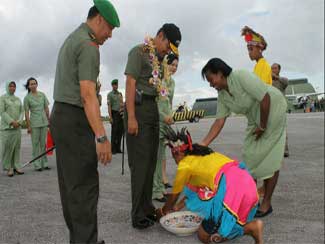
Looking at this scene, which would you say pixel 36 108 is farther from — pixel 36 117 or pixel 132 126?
pixel 132 126

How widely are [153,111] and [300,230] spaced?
188 centimetres

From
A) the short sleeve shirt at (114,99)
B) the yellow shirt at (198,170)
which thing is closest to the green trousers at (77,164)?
the yellow shirt at (198,170)

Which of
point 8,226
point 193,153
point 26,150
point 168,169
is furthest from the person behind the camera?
point 26,150

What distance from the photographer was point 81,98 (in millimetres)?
2949

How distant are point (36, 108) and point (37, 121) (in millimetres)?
262

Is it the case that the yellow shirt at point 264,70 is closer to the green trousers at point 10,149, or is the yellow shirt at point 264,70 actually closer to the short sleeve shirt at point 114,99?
the green trousers at point 10,149

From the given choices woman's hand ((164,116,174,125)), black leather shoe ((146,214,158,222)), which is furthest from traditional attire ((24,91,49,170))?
black leather shoe ((146,214,158,222))

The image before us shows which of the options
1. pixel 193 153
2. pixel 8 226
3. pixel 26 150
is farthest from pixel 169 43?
pixel 26 150

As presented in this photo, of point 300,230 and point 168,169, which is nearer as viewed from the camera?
point 300,230

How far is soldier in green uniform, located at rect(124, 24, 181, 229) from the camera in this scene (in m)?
4.16

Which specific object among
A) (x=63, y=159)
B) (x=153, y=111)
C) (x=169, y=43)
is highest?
(x=169, y=43)

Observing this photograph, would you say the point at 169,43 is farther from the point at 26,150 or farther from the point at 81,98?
the point at 26,150

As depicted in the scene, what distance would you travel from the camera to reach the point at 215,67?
420 cm

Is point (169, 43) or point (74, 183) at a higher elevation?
point (169, 43)
